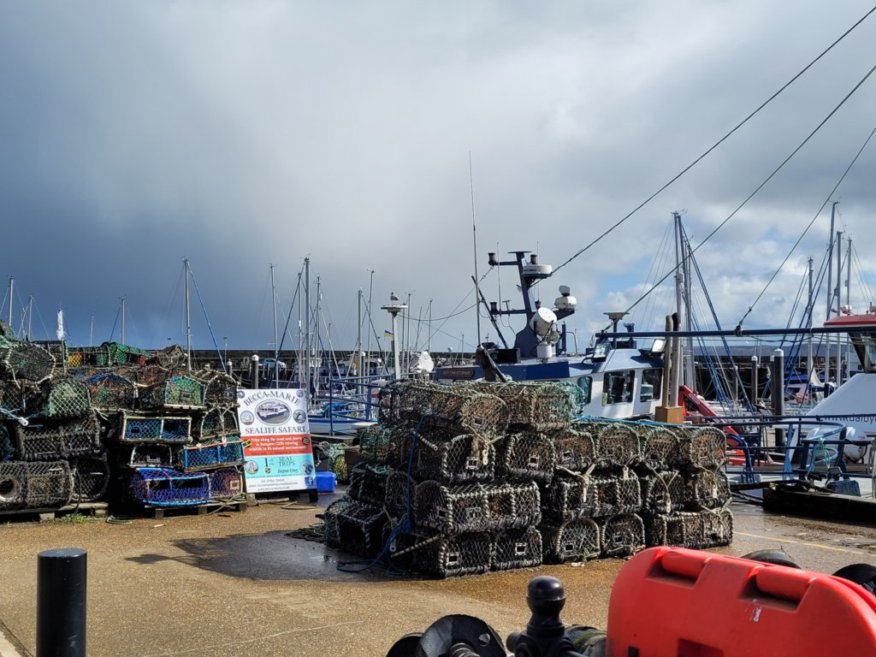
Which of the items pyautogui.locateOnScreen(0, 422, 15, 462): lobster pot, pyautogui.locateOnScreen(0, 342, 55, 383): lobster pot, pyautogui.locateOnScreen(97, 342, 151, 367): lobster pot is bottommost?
pyautogui.locateOnScreen(0, 422, 15, 462): lobster pot

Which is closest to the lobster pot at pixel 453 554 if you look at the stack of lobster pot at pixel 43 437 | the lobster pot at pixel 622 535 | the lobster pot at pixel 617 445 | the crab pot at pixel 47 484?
the lobster pot at pixel 622 535

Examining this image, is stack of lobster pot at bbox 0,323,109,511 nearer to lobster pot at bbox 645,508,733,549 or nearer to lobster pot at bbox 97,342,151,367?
lobster pot at bbox 97,342,151,367

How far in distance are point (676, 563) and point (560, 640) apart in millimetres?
664

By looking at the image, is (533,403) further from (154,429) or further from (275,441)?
(154,429)

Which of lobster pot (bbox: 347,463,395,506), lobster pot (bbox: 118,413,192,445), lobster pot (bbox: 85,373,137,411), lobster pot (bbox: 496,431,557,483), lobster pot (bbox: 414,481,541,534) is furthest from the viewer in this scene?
lobster pot (bbox: 85,373,137,411)

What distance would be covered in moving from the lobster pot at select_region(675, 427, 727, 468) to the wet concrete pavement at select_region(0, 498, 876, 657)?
110 centimetres

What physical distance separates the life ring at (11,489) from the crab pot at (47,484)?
72 mm

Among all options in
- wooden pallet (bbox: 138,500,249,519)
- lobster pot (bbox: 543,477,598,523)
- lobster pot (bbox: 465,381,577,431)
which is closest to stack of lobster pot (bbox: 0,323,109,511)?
wooden pallet (bbox: 138,500,249,519)

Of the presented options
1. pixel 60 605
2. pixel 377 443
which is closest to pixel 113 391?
pixel 377 443

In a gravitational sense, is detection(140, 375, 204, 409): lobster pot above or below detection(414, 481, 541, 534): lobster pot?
above

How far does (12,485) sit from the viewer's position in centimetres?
1174

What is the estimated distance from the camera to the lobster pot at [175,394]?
13055 mm

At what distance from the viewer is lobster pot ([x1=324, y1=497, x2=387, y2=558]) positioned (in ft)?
32.7

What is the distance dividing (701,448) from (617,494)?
1496mm
